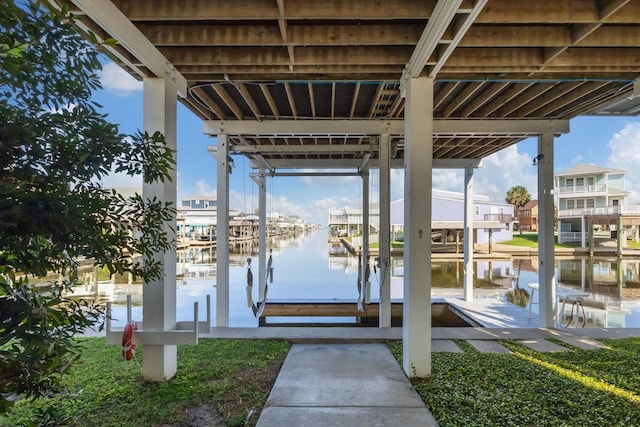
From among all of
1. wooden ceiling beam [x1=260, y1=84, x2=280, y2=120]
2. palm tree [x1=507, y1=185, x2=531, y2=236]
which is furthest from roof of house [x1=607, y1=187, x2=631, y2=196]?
wooden ceiling beam [x1=260, y1=84, x2=280, y2=120]

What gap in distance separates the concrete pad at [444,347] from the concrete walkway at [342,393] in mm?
675

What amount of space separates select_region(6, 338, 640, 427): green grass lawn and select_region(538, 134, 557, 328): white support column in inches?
44.9

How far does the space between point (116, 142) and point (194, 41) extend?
2.25 m

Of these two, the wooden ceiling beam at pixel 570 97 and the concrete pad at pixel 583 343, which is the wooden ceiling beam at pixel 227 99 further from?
the concrete pad at pixel 583 343

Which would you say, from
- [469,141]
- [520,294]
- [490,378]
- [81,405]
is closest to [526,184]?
[520,294]

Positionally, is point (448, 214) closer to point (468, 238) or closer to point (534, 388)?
point (468, 238)

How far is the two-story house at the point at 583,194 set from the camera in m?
23.8

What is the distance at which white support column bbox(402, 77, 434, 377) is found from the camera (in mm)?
3525

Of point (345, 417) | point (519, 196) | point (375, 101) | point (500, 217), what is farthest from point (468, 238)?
point (519, 196)

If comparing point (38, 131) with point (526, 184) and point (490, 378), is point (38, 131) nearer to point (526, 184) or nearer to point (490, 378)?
point (490, 378)

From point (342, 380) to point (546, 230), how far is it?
419 cm

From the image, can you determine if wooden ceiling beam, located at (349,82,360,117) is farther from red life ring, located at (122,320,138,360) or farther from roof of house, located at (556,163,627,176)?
roof of house, located at (556,163,627,176)

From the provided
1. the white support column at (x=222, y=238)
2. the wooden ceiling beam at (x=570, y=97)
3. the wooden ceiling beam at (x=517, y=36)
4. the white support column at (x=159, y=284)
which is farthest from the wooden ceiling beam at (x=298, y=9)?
the wooden ceiling beam at (x=570, y=97)

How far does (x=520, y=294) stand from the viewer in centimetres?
901
